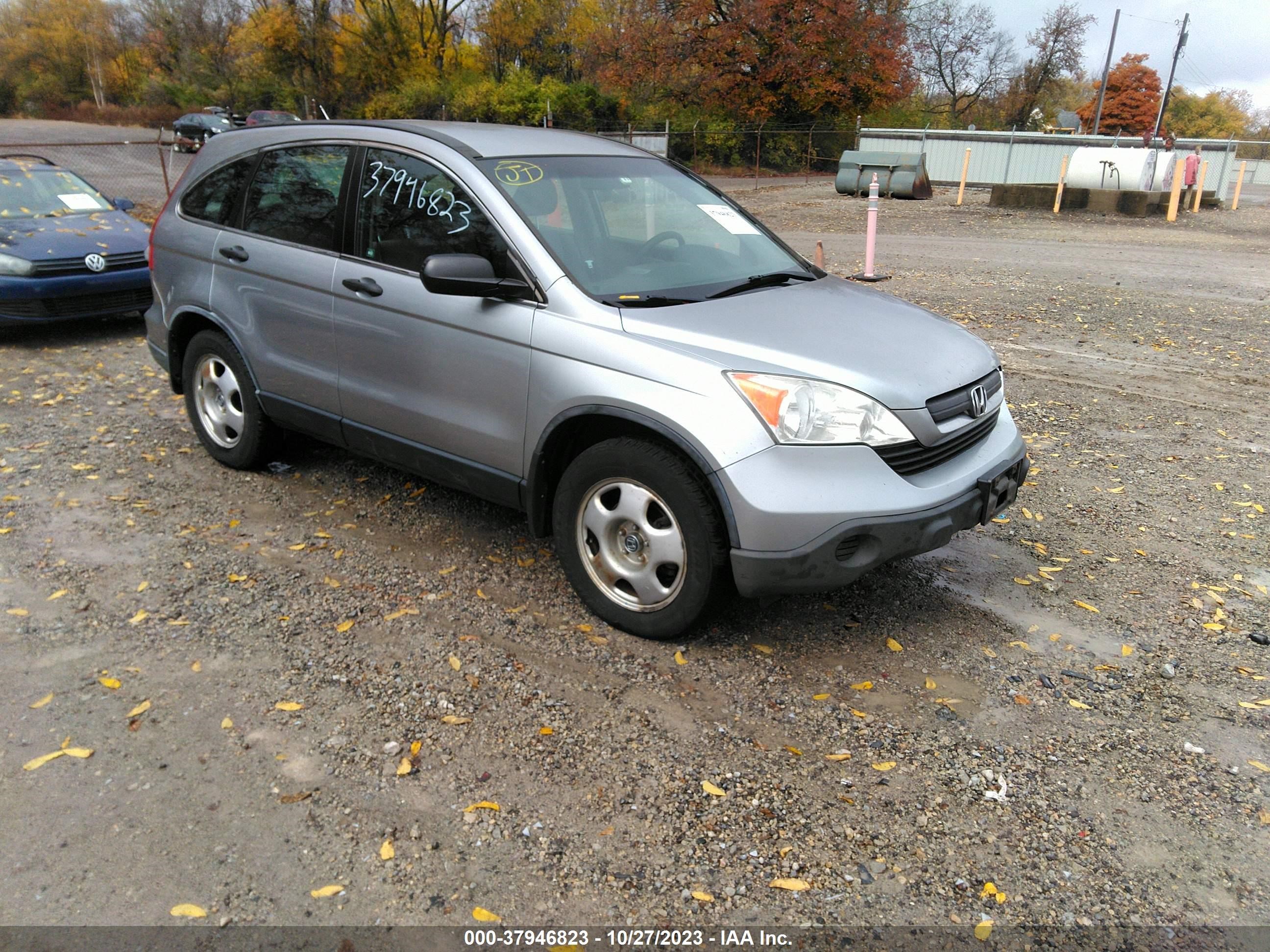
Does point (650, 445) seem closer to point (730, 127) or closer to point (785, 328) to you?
point (785, 328)

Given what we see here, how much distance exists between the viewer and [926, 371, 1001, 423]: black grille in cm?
365

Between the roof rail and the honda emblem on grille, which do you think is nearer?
the honda emblem on grille

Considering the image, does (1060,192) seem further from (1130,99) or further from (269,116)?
(1130,99)

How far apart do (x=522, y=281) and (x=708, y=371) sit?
0.95 meters

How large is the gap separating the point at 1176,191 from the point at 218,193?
885 inches

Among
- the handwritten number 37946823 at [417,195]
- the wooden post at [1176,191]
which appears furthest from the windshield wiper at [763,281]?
the wooden post at [1176,191]

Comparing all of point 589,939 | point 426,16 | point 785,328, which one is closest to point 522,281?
point 785,328

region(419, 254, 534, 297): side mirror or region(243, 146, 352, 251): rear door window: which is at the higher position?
region(243, 146, 352, 251): rear door window

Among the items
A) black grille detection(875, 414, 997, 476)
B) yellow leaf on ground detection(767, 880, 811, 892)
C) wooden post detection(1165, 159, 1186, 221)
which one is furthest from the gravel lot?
wooden post detection(1165, 159, 1186, 221)

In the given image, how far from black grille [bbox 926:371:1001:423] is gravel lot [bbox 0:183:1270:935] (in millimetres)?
936

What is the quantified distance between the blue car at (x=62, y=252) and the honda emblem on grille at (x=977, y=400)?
782cm

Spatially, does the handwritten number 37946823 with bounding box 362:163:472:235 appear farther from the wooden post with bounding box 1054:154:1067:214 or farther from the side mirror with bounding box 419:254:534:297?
the wooden post with bounding box 1054:154:1067:214

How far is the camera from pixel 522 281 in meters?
3.91

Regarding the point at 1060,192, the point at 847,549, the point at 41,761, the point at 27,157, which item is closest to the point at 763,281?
the point at 847,549
